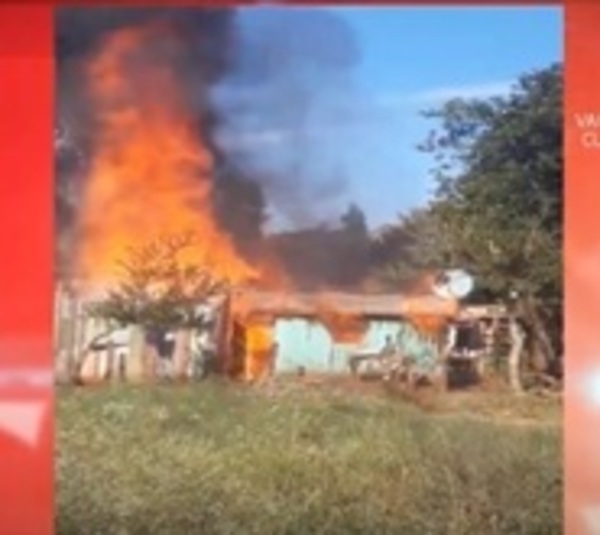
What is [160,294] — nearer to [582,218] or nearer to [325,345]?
[325,345]

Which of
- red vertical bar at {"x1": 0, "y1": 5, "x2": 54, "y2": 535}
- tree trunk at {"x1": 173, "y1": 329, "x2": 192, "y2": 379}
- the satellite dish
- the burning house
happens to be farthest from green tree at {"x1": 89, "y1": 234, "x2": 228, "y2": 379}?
the satellite dish

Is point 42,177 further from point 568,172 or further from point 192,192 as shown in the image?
point 568,172

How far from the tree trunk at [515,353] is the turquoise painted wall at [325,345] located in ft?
1.11

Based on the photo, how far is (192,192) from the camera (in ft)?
18.5

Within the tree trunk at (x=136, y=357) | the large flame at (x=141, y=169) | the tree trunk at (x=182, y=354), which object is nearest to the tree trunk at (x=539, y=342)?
the large flame at (x=141, y=169)

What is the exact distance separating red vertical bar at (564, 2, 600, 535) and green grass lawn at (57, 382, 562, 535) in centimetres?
30

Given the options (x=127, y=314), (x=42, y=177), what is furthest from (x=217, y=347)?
(x=42, y=177)

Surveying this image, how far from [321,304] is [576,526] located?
1463 millimetres

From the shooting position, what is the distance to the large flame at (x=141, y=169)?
5.64 m

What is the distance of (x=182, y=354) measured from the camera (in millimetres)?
5719

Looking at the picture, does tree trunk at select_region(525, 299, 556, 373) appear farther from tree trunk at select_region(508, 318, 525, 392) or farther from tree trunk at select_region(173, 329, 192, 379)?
tree trunk at select_region(173, 329, 192, 379)

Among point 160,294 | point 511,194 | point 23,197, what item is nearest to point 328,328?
point 160,294

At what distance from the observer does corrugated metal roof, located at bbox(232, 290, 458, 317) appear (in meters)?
5.63

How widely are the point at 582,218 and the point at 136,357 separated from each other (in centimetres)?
202
